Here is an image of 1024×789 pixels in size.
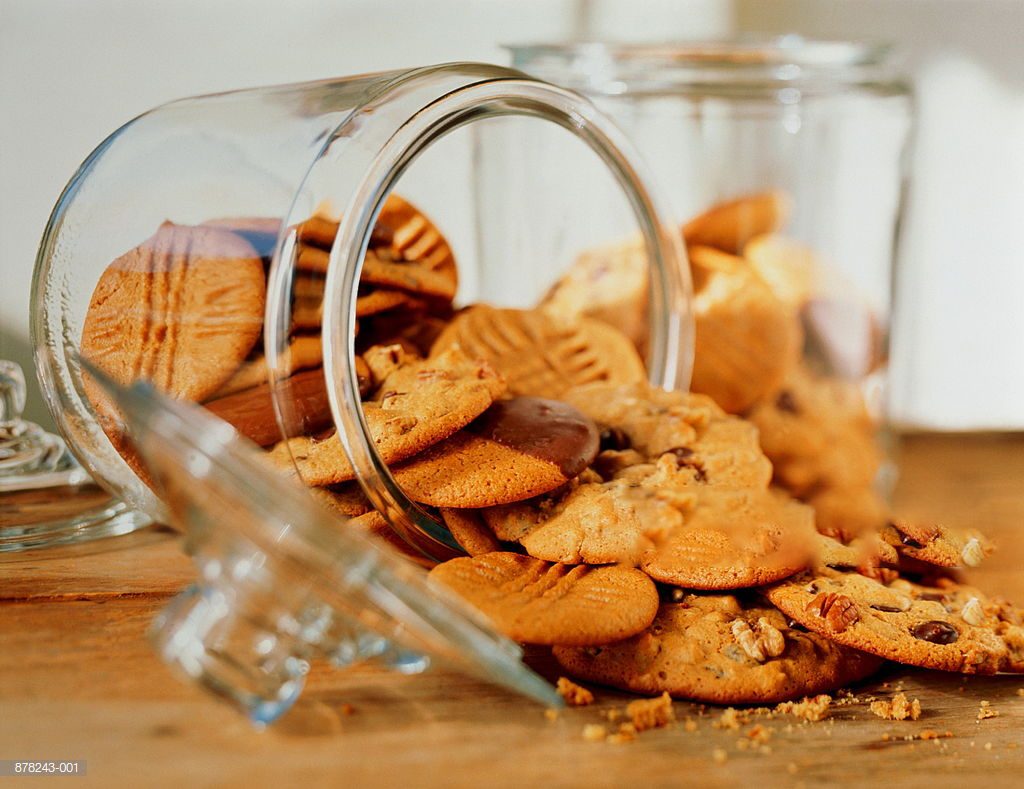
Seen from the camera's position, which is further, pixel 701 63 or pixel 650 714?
pixel 701 63

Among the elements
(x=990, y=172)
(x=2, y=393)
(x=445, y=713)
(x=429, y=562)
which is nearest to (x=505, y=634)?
(x=445, y=713)

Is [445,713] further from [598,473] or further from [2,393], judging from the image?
[2,393]

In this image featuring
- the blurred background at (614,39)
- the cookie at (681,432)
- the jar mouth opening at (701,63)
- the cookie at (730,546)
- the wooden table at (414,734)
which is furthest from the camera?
the blurred background at (614,39)

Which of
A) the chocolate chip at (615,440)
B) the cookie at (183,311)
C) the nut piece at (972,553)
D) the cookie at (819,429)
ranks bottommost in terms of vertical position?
the cookie at (819,429)

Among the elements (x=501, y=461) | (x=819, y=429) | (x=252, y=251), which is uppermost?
(x=252, y=251)

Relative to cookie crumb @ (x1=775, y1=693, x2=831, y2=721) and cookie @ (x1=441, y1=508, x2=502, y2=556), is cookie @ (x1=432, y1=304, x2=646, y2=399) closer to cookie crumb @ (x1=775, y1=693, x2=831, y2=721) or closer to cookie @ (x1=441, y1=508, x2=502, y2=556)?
A: cookie @ (x1=441, y1=508, x2=502, y2=556)

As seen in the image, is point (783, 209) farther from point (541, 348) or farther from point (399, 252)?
point (399, 252)

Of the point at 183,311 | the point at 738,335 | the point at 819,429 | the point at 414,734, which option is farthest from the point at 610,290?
the point at 414,734

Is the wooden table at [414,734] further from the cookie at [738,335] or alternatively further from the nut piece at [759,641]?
the cookie at [738,335]

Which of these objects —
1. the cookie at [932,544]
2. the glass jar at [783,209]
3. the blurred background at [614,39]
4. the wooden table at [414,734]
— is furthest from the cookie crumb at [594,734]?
the blurred background at [614,39]
